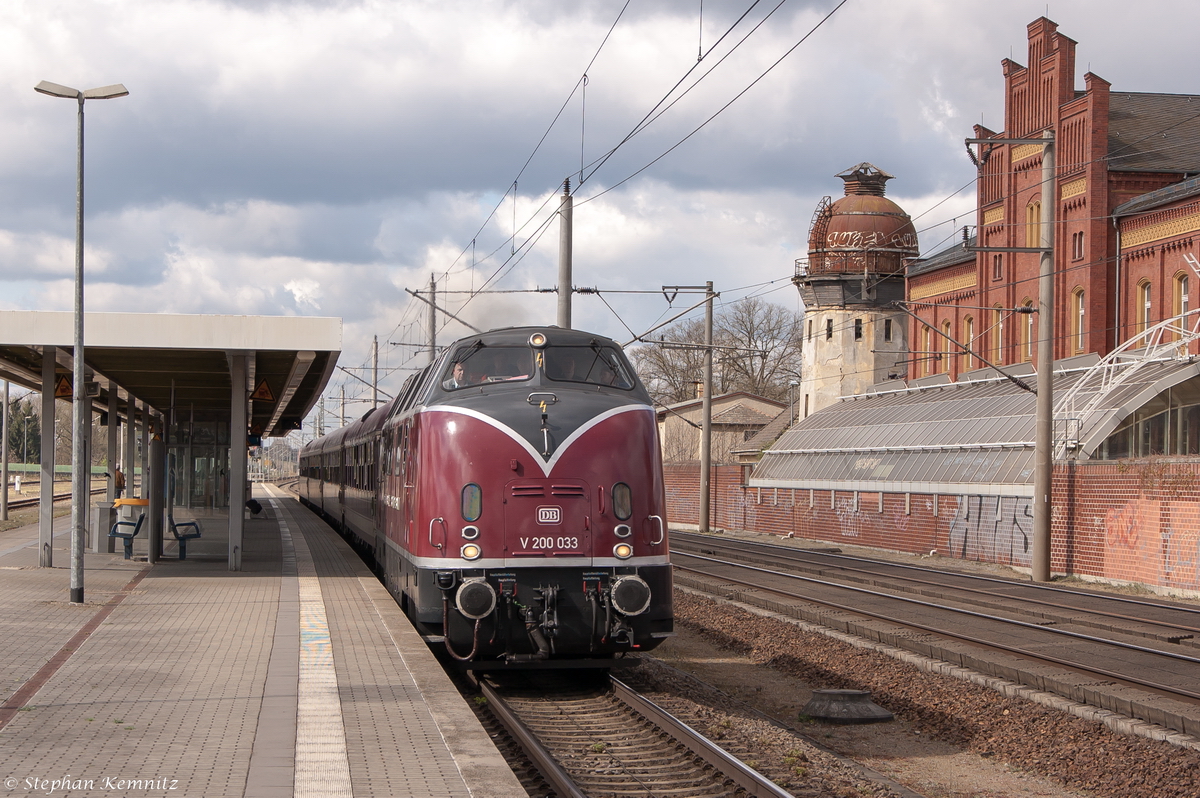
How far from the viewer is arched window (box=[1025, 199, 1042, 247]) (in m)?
45.7

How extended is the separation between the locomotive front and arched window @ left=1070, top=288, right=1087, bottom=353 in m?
35.4

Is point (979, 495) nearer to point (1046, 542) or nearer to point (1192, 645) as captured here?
point (1046, 542)

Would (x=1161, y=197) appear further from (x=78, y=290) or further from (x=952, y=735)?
(x=78, y=290)

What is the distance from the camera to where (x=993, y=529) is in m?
27.7

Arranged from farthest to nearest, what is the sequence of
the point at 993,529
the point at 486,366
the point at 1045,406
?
1. the point at 993,529
2. the point at 1045,406
3. the point at 486,366

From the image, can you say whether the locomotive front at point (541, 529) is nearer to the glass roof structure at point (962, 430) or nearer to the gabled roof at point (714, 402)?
the glass roof structure at point (962, 430)

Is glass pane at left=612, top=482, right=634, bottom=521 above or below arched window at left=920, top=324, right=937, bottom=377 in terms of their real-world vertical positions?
below

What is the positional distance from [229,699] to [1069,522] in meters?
20.1

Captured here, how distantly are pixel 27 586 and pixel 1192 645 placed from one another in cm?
1556

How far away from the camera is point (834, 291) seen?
5950 cm

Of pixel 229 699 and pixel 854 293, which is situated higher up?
pixel 854 293

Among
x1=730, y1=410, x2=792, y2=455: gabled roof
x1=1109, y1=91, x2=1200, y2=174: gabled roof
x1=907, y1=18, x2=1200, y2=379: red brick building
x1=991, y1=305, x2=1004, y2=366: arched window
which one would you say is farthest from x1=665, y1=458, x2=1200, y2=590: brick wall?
x1=730, y1=410, x2=792, y2=455: gabled roof

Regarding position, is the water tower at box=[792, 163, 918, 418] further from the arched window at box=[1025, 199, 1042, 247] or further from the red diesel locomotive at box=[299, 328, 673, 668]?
the red diesel locomotive at box=[299, 328, 673, 668]

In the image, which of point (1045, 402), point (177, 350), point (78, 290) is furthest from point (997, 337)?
point (78, 290)
